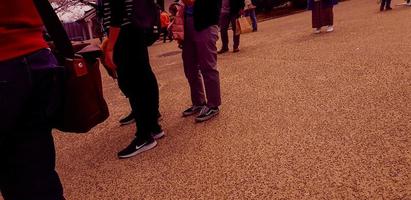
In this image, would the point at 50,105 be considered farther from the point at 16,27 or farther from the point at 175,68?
the point at 175,68

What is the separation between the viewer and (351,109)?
2.67 m

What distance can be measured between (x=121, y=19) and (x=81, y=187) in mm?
1058

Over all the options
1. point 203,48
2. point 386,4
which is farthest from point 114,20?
point 386,4

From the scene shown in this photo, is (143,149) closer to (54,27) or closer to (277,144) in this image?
(277,144)

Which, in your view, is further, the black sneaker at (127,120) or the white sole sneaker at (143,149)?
the black sneaker at (127,120)

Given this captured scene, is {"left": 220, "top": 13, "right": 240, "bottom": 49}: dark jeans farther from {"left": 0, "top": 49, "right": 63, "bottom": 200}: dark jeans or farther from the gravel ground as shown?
{"left": 0, "top": 49, "right": 63, "bottom": 200}: dark jeans

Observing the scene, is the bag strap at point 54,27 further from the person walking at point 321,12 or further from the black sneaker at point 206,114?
the person walking at point 321,12

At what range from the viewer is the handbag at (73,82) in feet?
3.74

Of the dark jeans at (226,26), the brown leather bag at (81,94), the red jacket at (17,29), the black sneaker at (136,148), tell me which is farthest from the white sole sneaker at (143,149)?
the dark jeans at (226,26)

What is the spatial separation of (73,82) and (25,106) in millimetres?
186

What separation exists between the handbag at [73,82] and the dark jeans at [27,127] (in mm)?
82

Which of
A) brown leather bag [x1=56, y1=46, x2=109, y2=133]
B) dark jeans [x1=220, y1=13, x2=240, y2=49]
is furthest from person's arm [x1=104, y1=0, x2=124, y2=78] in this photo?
dark jeans [x1=220, y1=13, x2=240, y2=49]

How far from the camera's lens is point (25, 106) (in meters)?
0.99

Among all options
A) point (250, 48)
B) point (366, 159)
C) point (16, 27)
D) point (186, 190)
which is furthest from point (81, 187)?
point (250, 48)
